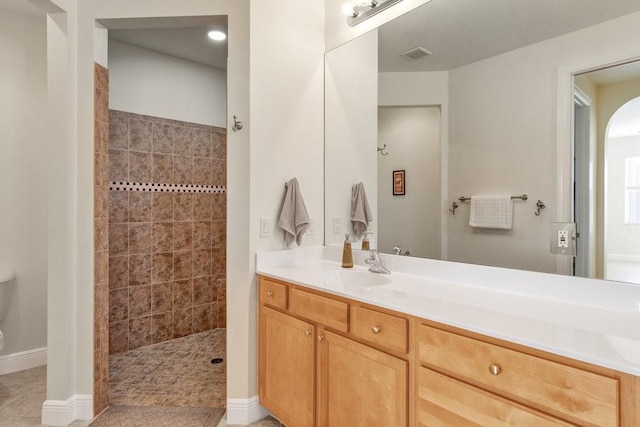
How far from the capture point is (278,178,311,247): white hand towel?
2078mm

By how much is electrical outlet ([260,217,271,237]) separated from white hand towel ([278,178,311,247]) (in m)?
0.07

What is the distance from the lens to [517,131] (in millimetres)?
1477

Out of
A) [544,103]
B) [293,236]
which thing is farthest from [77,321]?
[544,103]

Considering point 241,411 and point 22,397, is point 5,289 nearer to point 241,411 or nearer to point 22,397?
point 22,397

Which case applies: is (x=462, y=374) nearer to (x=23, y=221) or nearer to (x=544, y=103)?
(x=544, y=103)

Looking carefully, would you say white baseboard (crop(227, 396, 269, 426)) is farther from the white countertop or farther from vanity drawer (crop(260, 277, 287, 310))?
the white countertop

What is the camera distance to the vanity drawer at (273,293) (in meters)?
1.81

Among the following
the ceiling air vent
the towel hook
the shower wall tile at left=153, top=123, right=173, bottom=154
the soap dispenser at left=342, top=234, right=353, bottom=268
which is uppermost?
the ceiling air vent

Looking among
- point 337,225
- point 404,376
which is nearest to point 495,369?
point 404,376

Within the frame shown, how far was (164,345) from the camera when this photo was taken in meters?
3.11

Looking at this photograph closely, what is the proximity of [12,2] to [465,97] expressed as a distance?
3.11 meters

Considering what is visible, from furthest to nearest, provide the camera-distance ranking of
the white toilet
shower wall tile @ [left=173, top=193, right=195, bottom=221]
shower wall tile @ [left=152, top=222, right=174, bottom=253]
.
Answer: shower wall tile @ [left=173, top=193, right=195, bottom=221], shower wall tile @ [left=152, top=222, right=174, bottom=253], the white toilet

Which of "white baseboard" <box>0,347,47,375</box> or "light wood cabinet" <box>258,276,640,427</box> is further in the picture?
"white baseboard" <box>0,347,47,375</box>

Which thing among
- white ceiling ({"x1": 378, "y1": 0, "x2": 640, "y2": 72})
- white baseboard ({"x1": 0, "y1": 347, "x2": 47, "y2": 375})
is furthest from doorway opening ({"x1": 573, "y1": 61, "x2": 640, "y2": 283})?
white baseboard ({"x1": 0, "y1": 347, "x2": 47, "y2": 375})
